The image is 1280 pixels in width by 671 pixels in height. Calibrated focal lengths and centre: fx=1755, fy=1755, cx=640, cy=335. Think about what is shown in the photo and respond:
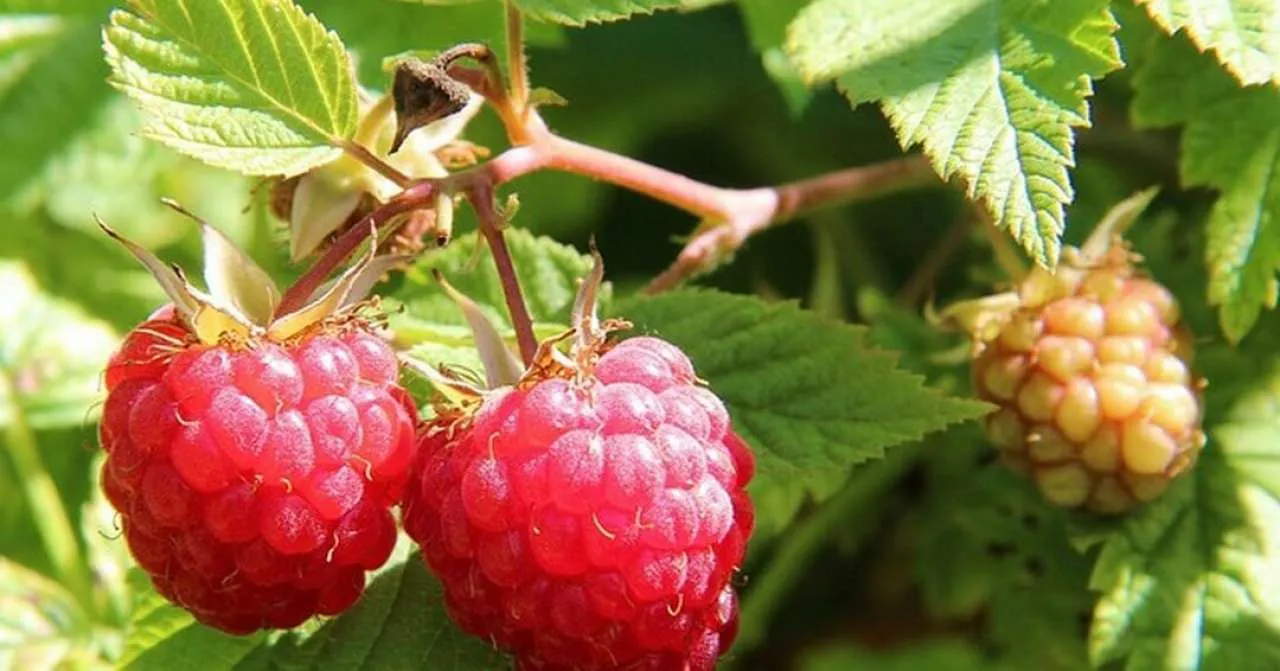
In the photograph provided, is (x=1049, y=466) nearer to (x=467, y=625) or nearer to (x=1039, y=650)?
(x=1039, y=650)

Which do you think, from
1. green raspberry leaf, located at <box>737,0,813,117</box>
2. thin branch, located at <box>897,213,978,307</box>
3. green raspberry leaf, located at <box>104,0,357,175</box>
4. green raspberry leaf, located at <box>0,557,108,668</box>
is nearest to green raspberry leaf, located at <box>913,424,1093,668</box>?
thin branch, located at <box>897,213,978,307</box>

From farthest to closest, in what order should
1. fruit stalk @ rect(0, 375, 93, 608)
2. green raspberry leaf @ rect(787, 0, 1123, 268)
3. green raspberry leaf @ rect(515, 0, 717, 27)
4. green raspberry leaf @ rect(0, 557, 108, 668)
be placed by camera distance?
fruit stalk @ rect(0, 375, 93, 608)
green raspberry leaf @ rect(0, 557, 108, 668)
green raspberry leaf @ rect(515, 0, 717, 27)
green raspberry leaf @ rect(787, 0, 1123, 268)

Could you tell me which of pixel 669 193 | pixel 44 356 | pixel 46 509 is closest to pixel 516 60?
pixel 669 193

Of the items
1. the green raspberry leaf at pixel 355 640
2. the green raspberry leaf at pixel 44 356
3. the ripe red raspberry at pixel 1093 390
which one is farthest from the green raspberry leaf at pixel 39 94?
the ripe red raspberry at pixel 1093 390

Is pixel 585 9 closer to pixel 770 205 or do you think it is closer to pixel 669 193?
pixel 669 193

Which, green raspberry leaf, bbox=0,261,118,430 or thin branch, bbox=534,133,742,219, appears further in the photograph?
green raspberry leaf, bbox=0,261,118,430

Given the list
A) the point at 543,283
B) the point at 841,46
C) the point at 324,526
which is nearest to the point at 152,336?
the point at 324,526

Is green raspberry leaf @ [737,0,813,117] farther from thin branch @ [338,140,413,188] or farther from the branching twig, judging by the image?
thin branch @ [338,140,413,188]
